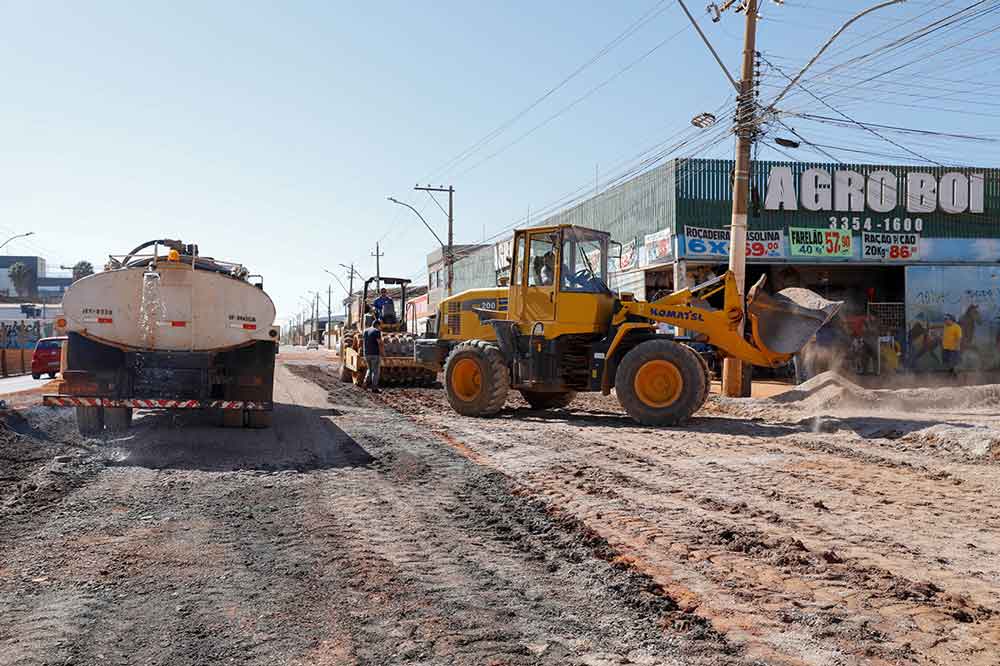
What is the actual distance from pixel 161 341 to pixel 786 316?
29.6ft

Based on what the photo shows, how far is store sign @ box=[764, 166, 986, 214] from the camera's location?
26.1 meters

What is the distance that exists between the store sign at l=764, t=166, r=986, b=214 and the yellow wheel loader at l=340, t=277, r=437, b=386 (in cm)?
1165

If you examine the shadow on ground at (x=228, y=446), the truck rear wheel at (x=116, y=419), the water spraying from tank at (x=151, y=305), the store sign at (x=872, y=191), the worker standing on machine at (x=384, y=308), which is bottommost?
the shadow on ground at (x=228, y=446)

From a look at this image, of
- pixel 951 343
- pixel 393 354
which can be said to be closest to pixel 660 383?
pixel 393 354

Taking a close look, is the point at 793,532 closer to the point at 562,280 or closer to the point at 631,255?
the point at 562,280

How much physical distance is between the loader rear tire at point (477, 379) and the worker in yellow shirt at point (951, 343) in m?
18.0

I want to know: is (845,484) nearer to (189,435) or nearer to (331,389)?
(189,435)

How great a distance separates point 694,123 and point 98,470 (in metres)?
15.7

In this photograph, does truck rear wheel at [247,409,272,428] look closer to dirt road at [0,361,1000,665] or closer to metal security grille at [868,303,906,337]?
dirt road at [0,361,1000,665]

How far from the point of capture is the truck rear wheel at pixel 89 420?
36.5 feet

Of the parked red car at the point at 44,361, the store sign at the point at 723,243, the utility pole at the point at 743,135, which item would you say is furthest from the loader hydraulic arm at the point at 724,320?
the parked red car at the point at 44,361

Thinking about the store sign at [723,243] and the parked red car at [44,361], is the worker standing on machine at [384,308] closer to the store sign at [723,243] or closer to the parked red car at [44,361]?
the store sign at [723,243]

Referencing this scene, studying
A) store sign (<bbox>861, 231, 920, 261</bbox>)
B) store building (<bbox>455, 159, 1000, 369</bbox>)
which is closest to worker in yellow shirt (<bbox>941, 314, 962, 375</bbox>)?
store building (<bbox>455, 159, 1000, 369</bbox>)

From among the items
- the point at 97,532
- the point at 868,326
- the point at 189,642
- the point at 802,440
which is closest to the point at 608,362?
the point at 802,440
